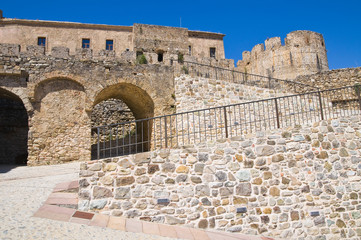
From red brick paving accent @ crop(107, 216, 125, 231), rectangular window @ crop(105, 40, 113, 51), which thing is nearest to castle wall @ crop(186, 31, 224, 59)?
rectangular window @ crop(105, 40, 113, 51)

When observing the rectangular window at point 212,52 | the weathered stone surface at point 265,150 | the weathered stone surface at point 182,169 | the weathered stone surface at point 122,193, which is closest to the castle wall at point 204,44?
the rectangular window at point 212,52

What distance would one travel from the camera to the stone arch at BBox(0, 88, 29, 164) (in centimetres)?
1473

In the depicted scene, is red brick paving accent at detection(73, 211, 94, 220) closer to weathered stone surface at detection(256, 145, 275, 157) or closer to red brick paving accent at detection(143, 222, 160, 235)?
red brick paving accent at detection(143, 222, 160, 235)

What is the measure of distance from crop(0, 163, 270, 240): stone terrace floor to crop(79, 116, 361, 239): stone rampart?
33 cm

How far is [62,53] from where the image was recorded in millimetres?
11766

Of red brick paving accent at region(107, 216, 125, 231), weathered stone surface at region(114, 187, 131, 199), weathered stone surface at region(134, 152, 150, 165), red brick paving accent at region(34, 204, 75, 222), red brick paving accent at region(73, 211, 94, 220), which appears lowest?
red brick paving accent at region(107, 216, 125, 231)

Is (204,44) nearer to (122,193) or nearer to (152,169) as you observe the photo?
(152,169)

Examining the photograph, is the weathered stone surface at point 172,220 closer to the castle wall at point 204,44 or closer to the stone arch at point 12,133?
the stone arch at point 12,133

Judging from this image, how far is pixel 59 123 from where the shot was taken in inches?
424

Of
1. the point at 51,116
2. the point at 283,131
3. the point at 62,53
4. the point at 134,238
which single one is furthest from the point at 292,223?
the point at 62,53

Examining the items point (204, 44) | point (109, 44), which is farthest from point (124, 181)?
point (204, 44)

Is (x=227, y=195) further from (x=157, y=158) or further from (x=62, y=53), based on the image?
(x=62, y=53)

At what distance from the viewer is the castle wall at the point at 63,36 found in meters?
20.5

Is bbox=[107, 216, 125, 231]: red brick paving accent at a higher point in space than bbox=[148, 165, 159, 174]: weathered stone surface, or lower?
lower
